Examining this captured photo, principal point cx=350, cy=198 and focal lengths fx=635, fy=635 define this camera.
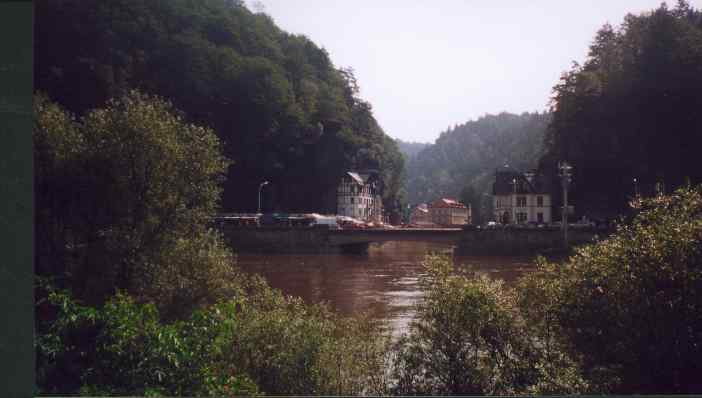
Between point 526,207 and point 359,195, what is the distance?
19467 millimetres

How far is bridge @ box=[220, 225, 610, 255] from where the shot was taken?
162ft

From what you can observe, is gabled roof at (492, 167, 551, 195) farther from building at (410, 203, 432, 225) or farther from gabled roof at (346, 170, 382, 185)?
building at (410, 203, 432, 225)

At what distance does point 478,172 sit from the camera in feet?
395

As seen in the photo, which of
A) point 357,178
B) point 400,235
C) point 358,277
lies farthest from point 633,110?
point 357,178

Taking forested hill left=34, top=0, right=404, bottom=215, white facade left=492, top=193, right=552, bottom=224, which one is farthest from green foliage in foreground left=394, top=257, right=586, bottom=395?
white facade left=492, top=193, right=552, bottom=224

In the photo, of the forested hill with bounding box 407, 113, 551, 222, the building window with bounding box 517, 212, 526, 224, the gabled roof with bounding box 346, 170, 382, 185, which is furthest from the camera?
the forested hill with bounding box 407, 113, 551, 222

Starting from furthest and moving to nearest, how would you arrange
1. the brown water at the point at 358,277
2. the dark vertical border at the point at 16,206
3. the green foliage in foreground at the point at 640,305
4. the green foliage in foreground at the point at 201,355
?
the brown water at the point at 358,277
the green foliage in foreground at the point at 201,355
the green foliage in foreground at the point at 640,305
the dark vertical border at the point at 16,206

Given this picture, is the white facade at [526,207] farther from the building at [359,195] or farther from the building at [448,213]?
the building at [448,213]

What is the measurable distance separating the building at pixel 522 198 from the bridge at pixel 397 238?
12.2m

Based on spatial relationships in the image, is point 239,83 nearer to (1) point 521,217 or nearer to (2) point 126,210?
(1) point 521,217

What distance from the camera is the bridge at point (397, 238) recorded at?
4938 cm

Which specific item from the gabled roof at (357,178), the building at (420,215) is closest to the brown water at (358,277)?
the gabled roof at (357,178)

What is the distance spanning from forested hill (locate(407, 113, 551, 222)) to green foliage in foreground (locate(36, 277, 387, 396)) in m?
73.0

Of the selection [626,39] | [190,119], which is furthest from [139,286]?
[190,119]
